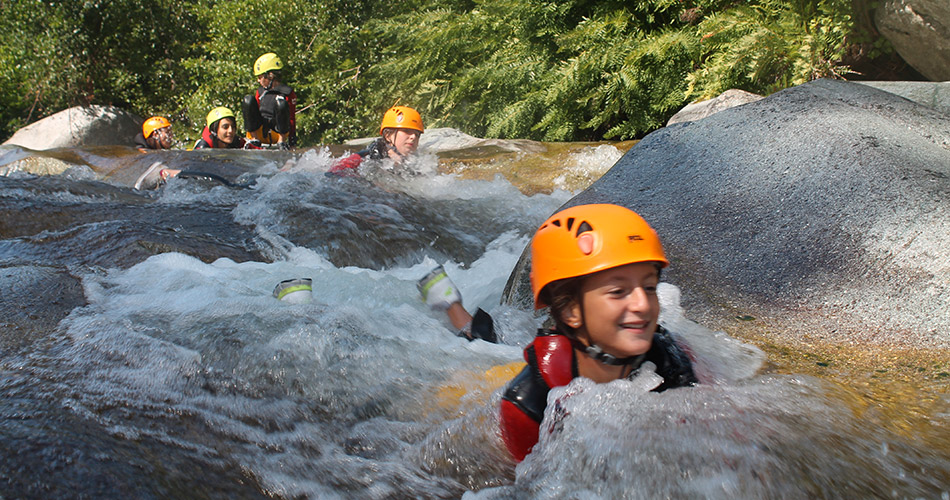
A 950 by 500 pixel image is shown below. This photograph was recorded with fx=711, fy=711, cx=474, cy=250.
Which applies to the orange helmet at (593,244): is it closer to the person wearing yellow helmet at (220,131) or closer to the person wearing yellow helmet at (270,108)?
the person wearing yellow helmet at (220,131)

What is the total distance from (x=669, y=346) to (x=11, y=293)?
2953 mm

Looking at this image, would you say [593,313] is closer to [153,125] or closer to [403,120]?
[403,120]

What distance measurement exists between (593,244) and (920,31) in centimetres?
493

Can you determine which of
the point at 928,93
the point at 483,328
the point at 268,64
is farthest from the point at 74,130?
the point at 928,93

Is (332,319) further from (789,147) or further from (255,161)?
(255,161)

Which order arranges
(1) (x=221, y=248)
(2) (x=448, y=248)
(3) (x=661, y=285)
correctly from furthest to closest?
(2) (x=448, y=248) → (1) (x=221, y=248) → (3) (x=661, y=285)

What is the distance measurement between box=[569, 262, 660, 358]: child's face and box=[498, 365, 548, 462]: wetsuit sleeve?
24 centimetres

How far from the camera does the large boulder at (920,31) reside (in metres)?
5.43

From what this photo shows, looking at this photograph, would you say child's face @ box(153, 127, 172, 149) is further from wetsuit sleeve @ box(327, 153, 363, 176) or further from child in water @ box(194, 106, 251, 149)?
wetsuit sleeve @ box(327, 153, 363, 176)

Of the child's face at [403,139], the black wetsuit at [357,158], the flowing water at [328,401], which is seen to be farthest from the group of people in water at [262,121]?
the flowing water at [328,401]

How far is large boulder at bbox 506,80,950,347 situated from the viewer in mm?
2691

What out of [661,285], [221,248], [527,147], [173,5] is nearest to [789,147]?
[661,285]

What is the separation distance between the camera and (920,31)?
5.63 m

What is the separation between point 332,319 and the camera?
3.38 meters
